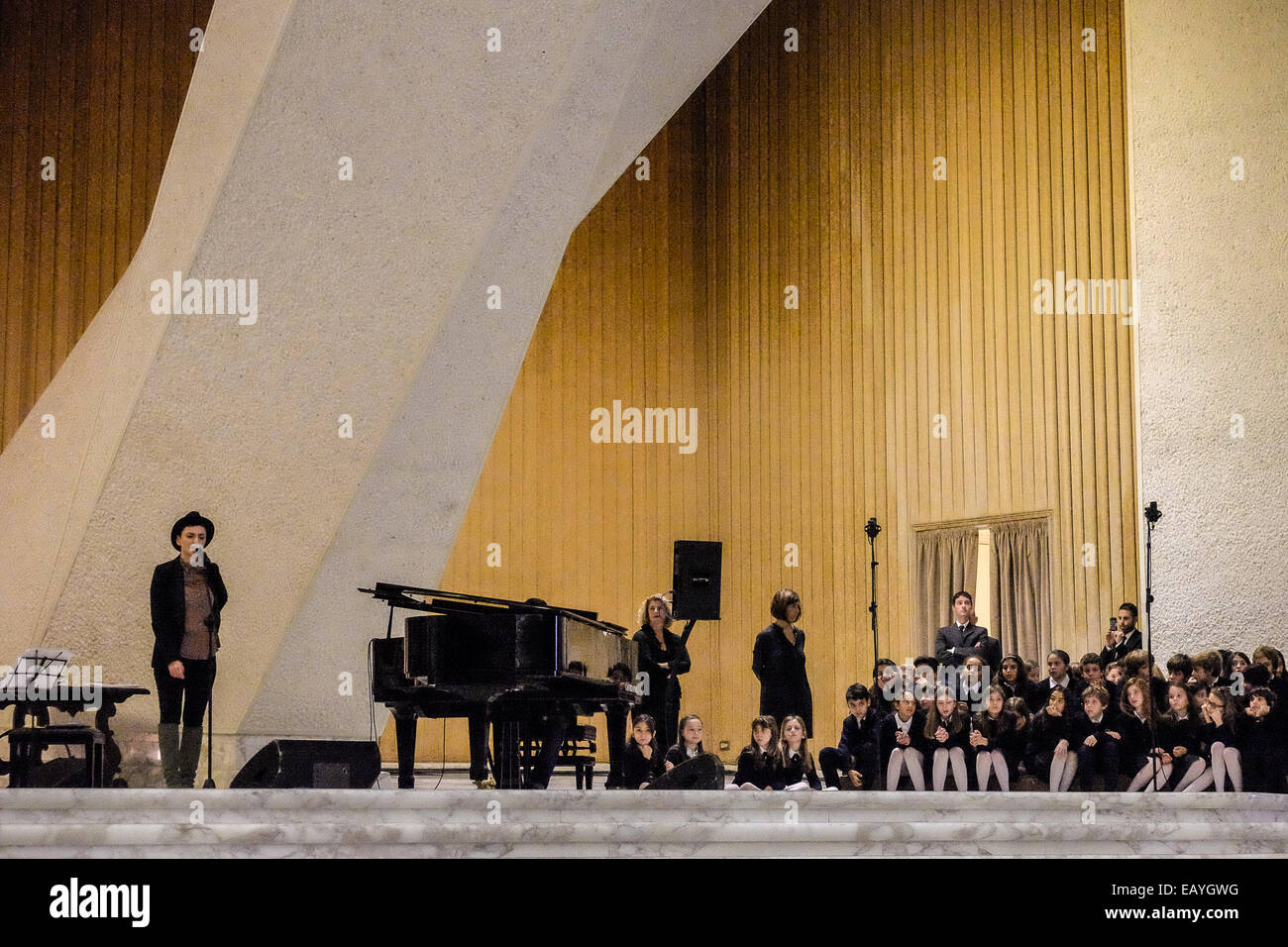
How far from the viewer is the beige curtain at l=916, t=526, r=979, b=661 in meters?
9.96

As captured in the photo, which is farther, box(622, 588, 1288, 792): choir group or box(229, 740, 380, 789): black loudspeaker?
box(622, 588, 1288, 792): choir group

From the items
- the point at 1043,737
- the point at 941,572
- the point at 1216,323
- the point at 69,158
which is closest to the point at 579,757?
the point at 1043,737

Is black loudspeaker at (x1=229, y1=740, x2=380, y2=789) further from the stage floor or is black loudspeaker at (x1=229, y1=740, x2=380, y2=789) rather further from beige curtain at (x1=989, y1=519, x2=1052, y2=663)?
beige curtain at (x1=989, y1=519, x2=1052, y2=663)

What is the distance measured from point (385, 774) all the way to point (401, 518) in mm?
4092

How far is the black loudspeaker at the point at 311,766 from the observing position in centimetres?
541

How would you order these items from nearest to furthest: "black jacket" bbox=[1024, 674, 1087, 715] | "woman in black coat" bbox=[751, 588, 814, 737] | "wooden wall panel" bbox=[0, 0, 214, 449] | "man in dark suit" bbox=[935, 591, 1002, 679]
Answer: "woman in black coat" bbox=[751, 588, 814, 737], "black jacket" bbox=[1024, 674, 1087, 715], "man in dark suit" bbox=[935, 591, 1002, 679], "wooden wall panel" bbox=[0, 0, 214, 449]

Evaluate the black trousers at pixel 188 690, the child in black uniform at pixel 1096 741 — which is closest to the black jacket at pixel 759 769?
the child in black uniform at pixel 1096 741

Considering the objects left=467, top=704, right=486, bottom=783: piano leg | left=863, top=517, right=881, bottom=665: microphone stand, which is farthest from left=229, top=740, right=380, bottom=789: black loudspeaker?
left=863, top=517, right=881, bottom=665: microphone stand

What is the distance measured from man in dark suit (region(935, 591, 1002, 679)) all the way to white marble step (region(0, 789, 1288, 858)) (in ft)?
11.0

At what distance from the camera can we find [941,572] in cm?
1014

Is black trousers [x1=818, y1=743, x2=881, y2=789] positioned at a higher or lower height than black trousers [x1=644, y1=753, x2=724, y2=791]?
lower

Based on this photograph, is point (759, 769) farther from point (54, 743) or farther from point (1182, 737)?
point (54, 743)

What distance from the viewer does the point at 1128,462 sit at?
28.8 feet
